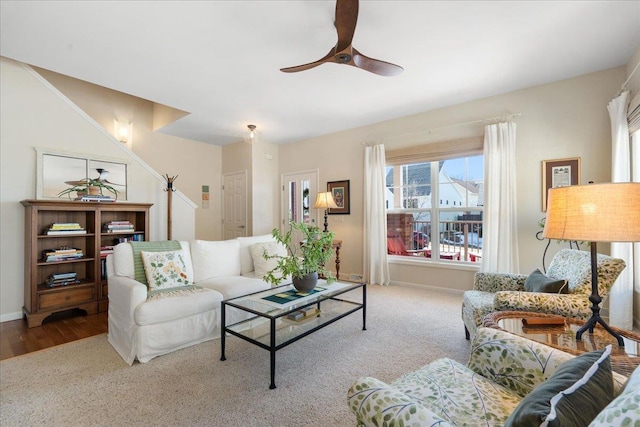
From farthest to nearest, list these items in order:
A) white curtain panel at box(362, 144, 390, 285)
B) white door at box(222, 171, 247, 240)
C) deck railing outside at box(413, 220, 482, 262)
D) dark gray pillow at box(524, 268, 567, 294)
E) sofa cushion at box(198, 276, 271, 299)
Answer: white door at box(222, 171, 247, 240), white curtain panel at box(362, 144, 390, 285), deck railing outside at box(413, 220, 482, 262), sofa cushion at box(198, 276, 271, 299), dark gray pillow at box(524, 268, 567, 294)

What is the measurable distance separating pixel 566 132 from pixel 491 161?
0.77 metres

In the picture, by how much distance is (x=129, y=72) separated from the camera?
3.04m

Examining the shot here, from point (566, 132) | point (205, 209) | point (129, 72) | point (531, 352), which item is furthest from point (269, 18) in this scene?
point (205, 209)

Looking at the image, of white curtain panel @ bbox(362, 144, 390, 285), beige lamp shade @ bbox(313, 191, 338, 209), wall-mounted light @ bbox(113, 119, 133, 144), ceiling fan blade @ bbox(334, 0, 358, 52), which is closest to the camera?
ceiling fan blade @ bbox(334, 0, 358, 52)

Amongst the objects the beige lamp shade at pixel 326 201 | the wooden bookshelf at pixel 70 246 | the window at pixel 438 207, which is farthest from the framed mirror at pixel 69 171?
the window at pixel 438 207

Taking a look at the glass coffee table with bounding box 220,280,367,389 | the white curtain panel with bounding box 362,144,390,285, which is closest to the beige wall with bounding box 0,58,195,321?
the glass coffee table with bounding box 220,280,367,389

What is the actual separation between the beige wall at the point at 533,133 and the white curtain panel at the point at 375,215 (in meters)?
0.22

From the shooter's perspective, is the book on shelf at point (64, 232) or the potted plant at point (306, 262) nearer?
the potted plant at point (306, 262)

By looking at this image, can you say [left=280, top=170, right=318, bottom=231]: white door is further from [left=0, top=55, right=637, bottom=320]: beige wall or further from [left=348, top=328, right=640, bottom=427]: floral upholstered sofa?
[left=348, top=328, right=640, bottom=427]: floral upholstered sofa

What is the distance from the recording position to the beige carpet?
1644 millimetres

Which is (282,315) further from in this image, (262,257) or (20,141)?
(20,141)

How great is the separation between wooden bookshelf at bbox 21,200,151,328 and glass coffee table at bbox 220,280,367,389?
216 centimetres

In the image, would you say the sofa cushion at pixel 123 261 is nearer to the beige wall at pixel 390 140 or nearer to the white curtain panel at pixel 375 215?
the beige wall at pixel 390 140

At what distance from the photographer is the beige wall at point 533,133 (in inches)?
122
